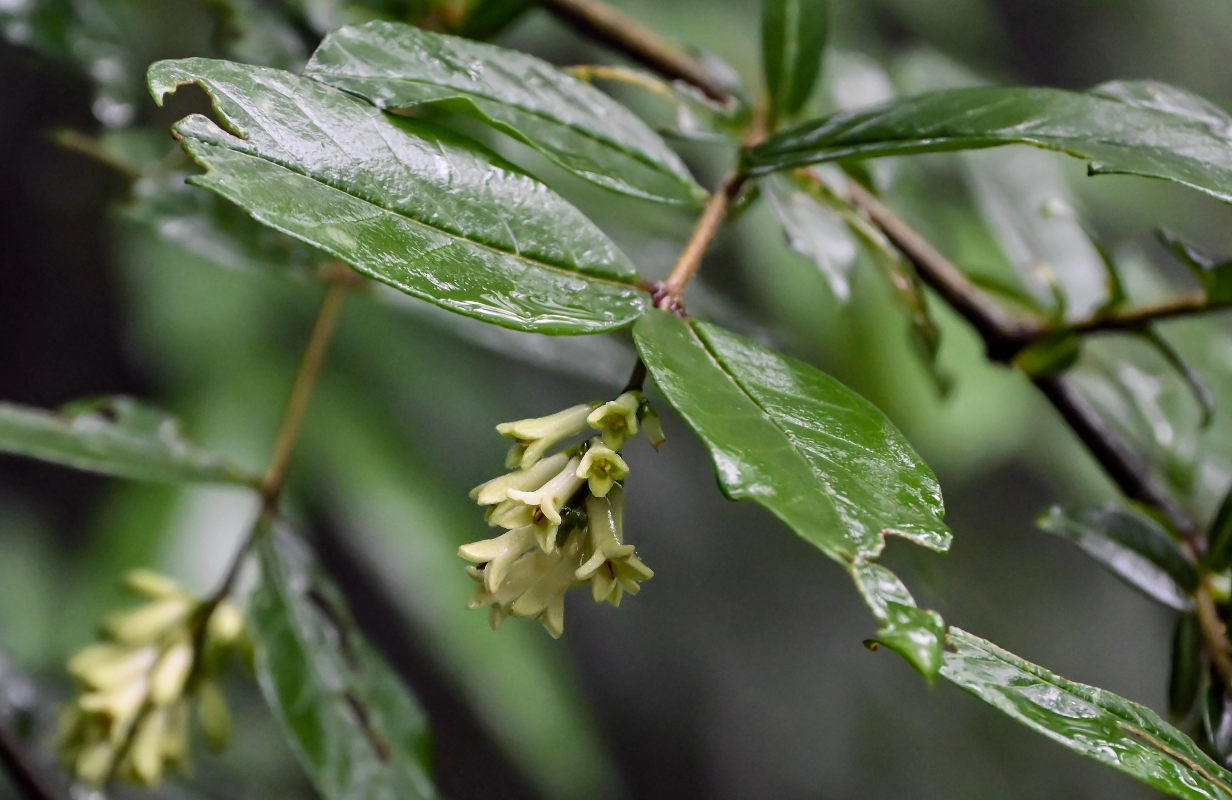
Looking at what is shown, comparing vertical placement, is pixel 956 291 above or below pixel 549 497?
above

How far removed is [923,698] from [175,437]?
187 centimetres

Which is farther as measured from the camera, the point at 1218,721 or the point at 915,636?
the point at 1218,721

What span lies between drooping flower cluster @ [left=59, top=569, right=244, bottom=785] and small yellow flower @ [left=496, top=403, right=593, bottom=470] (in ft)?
1.16

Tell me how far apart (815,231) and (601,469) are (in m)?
0.26

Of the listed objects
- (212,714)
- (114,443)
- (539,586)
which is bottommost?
(212,714)

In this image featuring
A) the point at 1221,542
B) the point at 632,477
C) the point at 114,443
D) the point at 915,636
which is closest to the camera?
the point at 915,636

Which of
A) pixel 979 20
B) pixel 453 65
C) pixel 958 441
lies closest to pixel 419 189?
pixel 453 65

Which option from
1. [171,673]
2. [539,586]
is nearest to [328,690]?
[171,673]


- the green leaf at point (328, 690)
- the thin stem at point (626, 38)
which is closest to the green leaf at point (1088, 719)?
the green leaf at point (328, 690)

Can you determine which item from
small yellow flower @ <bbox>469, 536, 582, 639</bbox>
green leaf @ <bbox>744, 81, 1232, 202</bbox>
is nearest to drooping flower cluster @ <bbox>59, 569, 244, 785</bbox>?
small yellow flower @ <bbox>469, 536, 582, 639</bbox>

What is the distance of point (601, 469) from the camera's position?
0.35 metres

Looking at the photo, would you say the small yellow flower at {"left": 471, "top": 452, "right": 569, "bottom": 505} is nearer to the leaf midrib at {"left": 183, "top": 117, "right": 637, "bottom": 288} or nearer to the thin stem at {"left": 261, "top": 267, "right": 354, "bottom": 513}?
the leaf midrib at {"left": 183, "top": 117, "right": 637, "bottom": 288}

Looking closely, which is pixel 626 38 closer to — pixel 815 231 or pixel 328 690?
pixel 815 231

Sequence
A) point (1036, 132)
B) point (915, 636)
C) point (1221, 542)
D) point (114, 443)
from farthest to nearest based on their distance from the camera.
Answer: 1. point (114, 443)
2. point (1221, 542)
3. point (1036, 132)
4. point (915, 636)
